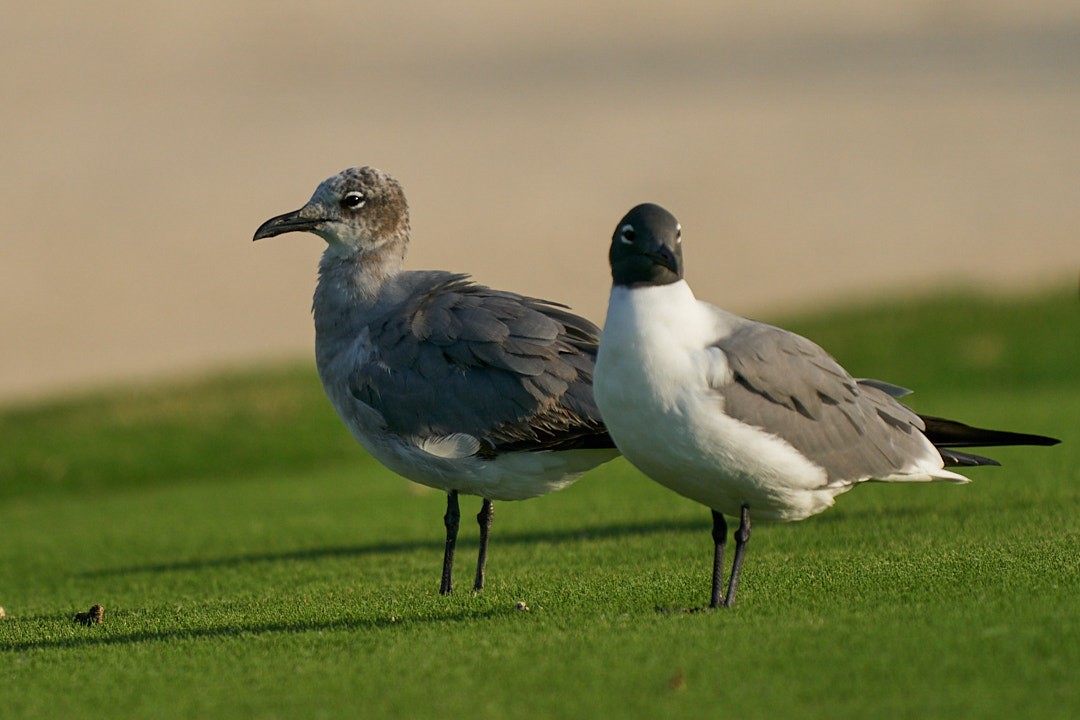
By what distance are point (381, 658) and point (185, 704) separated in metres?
0.75

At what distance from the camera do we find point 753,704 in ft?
14.1

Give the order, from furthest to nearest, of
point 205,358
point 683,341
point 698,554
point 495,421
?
point 205,358 < point 698,554 < point 495,421 < point 683,341

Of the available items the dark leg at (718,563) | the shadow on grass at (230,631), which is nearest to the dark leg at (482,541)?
the shadow on grass at (230,631)

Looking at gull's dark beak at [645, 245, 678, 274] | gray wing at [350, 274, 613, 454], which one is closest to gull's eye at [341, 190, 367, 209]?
gray wing at [350, 274, 613, 454]

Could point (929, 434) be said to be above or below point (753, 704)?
above

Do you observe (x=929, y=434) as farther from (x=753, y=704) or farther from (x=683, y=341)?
(x=753, y=704)

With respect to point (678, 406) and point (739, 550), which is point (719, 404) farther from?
point (739, 550)

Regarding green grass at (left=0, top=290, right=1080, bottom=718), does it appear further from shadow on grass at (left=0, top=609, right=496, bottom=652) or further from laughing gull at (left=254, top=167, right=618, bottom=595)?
laughing gull at (left=254, top=167, right=618, bottom=595)

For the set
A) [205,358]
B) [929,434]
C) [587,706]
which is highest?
[929,434]

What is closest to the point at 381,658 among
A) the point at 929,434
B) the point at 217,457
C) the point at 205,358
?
the point at 929,434

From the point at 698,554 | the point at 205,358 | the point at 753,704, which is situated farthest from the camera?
the point at 205,358

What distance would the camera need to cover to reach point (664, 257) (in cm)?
562

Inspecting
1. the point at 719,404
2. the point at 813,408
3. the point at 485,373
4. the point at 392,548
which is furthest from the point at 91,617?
the point at 813,408

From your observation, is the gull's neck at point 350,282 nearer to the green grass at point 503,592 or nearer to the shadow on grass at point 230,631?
the green grass at point 503,592
